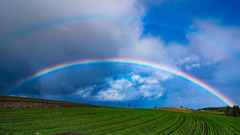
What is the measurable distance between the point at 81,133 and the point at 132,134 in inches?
311

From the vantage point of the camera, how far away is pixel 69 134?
68.2 feet

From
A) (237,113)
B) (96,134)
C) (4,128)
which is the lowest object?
(237,113)

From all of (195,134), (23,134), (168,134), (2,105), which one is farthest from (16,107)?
(195,134)

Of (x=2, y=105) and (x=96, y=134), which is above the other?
(x=2, y=105)

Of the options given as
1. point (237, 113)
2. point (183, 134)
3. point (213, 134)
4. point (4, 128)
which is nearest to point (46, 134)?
point (4, 128)

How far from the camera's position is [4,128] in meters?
20.4

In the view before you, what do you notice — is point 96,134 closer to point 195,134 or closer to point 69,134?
point 69,134

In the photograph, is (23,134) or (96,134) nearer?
(23,134)

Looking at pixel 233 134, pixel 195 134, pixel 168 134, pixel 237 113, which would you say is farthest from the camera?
pixel 237 113

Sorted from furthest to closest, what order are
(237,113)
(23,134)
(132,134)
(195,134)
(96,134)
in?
(237,113)
(195,134)
(132,134)
(96,134)
(23,134)

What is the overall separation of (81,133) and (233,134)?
30.5 meters

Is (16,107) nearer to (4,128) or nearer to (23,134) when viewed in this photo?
(4,128)

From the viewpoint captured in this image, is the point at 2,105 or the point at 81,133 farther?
the point at 2,105

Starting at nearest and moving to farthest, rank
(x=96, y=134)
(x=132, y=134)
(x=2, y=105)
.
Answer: (x=96, y=134)
(x=132, y=134)
(x=2, y=105)
